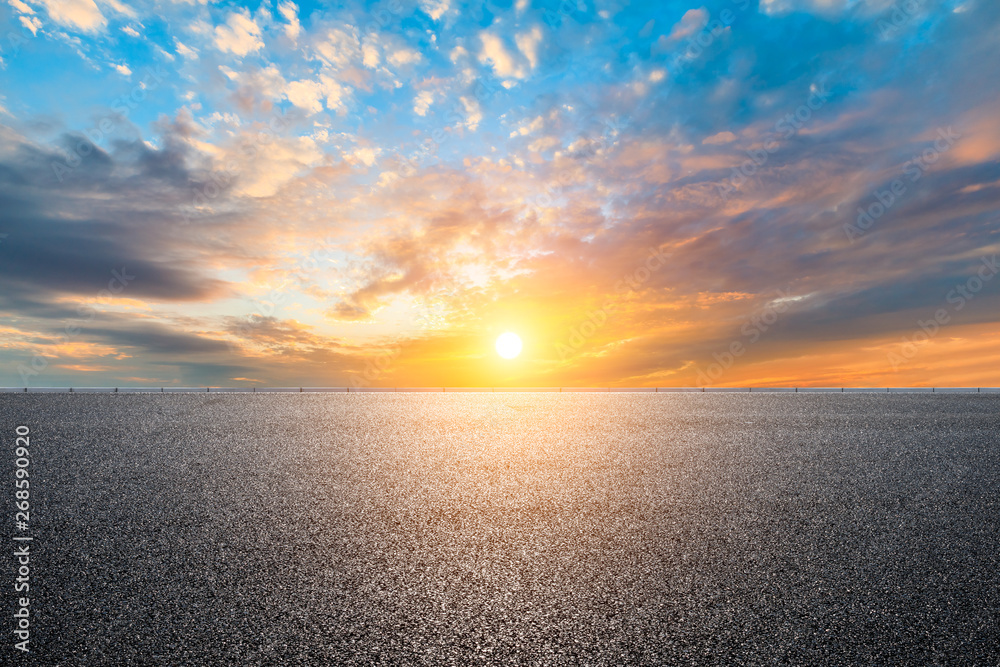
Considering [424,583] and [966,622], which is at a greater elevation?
[424,583]

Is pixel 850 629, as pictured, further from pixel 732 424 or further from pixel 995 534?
pixel 732 424

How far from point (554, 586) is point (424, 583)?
45.3 inches

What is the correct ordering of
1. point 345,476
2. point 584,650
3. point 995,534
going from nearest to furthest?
point 584,650, point 995,534, point 345,476

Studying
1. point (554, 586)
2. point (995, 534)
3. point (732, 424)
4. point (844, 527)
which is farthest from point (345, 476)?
point (732, 424)

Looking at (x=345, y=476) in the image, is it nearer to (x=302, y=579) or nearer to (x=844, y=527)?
(x=302, y=579)

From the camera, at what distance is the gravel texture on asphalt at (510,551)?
356 centimetres

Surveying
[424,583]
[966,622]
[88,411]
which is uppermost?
[88,411]

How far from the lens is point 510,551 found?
4934 mm

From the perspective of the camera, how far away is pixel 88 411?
1356 cm

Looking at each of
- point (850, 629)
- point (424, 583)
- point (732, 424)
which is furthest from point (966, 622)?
point (732, 424)

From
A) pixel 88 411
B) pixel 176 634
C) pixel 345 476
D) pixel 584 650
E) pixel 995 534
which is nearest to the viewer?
pixel 584 650

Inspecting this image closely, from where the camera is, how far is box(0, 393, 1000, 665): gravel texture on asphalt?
356 cm

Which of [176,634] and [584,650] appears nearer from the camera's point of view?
[584,650]

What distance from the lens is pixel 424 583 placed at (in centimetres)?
430
